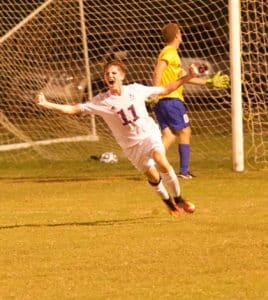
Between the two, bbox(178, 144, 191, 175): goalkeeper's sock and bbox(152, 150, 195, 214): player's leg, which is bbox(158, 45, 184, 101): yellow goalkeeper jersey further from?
bbox(152, 150, 195, 214): player's leg

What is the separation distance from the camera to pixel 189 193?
11938 millimetres

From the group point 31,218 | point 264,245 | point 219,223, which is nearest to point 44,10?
point 31,218

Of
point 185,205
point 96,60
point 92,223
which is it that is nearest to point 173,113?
point 185,205

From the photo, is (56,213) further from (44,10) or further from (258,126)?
(44,10)

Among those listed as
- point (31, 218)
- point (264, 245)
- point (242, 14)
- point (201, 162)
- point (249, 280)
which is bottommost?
point (249, 280)

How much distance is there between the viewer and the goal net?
48.4ft

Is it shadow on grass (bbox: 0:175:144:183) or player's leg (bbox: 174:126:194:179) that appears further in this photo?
shadow on grass (bbox: 0:175:144:183)

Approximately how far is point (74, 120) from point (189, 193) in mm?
6846

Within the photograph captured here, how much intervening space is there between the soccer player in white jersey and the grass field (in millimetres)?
301

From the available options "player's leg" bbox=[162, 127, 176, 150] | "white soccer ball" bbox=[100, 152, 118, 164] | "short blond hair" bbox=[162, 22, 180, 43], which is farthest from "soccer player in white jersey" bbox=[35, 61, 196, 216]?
"white soccer ball" bbox=[100, 152, 118, 164]

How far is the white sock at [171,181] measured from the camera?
32.6 ft

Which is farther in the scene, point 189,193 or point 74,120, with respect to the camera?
point 74,120

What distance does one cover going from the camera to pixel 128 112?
984 centimetres

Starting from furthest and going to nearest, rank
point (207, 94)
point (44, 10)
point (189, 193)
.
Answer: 1. point (207, 94)
2. point (44, 10)
3. point (189, 193)
